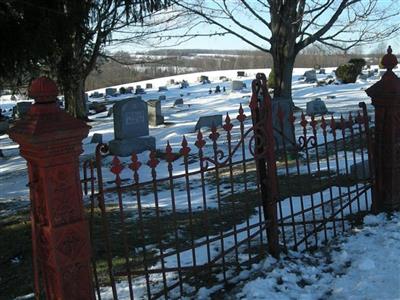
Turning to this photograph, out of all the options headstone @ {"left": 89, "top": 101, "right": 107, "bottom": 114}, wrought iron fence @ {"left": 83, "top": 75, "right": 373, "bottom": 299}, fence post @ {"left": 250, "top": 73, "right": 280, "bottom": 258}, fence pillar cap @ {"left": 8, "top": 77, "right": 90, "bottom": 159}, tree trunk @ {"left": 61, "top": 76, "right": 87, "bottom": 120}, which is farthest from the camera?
headstone @ {"left": 89, "top": 101, "right": 107, "bottom": 114}

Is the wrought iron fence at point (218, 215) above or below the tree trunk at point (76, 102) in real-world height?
below

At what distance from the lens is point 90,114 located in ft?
84.4

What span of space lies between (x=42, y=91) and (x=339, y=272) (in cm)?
252

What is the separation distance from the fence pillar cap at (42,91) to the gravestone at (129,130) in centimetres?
1039

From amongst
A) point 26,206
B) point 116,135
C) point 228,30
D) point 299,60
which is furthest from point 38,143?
point 299,60

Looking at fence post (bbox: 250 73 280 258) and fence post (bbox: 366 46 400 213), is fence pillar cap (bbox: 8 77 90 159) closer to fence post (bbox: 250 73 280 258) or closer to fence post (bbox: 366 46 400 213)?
fence post (bbox: 250 73 280 258)

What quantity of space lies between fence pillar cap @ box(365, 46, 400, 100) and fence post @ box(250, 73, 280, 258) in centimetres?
151

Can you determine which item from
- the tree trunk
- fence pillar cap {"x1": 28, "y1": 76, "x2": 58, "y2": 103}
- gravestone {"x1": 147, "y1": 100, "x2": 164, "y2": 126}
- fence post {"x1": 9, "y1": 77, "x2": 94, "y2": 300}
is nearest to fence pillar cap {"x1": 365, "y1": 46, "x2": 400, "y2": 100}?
fence post {"x1": 9, "y1": 77, "x2": 94, "y2": 300}

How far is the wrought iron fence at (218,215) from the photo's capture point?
10.7 feet

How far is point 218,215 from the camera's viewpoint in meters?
5.17

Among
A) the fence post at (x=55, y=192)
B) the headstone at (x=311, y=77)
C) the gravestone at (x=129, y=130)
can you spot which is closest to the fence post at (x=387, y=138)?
the fence post at (x=55, y=192)

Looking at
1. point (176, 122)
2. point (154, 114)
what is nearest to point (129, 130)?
point (154, 114)

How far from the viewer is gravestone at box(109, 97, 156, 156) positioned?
1316 cm

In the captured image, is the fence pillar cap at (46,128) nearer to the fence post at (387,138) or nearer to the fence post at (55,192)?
the fence post at (55,192)
